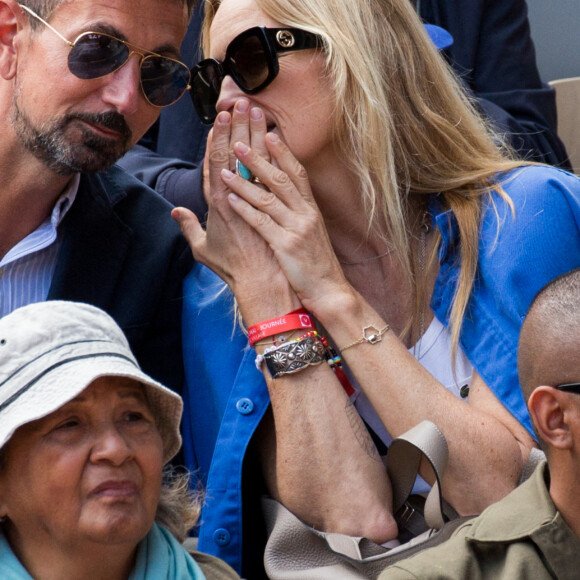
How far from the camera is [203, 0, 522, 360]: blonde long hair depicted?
2771 mm

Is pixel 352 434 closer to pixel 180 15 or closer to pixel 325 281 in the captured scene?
pixel 325 281

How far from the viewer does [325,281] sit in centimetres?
264

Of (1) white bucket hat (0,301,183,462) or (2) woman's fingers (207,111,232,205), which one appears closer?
(1) white bucket hat (0,301,183,462)

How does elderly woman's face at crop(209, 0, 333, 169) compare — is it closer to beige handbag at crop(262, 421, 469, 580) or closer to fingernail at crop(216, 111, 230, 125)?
fingernail at crop(216, 111, 230, 125)

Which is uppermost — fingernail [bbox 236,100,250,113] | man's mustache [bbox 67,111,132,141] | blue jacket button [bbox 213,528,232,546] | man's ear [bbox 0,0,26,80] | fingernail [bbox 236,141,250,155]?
man's ear [bbox 0,0,26,80]

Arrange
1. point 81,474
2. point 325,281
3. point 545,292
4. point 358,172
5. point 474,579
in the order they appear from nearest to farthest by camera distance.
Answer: point 474,579, point 81,474, point 545,292, point 325,281, point 358,172

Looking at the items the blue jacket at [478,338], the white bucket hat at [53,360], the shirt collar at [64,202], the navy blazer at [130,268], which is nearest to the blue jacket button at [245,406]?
the blue jacket at [478,338]

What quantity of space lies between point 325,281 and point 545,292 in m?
0.61

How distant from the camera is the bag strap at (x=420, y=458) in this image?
2305 mm

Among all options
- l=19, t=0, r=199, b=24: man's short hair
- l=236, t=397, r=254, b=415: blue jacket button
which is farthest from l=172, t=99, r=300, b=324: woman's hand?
l=19, t=0, r=199, b=24: man's short hair

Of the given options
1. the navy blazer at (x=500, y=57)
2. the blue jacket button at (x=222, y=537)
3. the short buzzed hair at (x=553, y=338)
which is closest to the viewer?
the short buzzed hair at (x=553, y=338)

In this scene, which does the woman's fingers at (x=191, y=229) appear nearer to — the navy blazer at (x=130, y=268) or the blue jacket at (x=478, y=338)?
the navy blazer at (x=130, y=268)

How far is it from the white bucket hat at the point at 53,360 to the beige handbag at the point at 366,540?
45 centimetres

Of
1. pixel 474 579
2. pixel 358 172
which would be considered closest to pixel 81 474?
pixel 474 579
